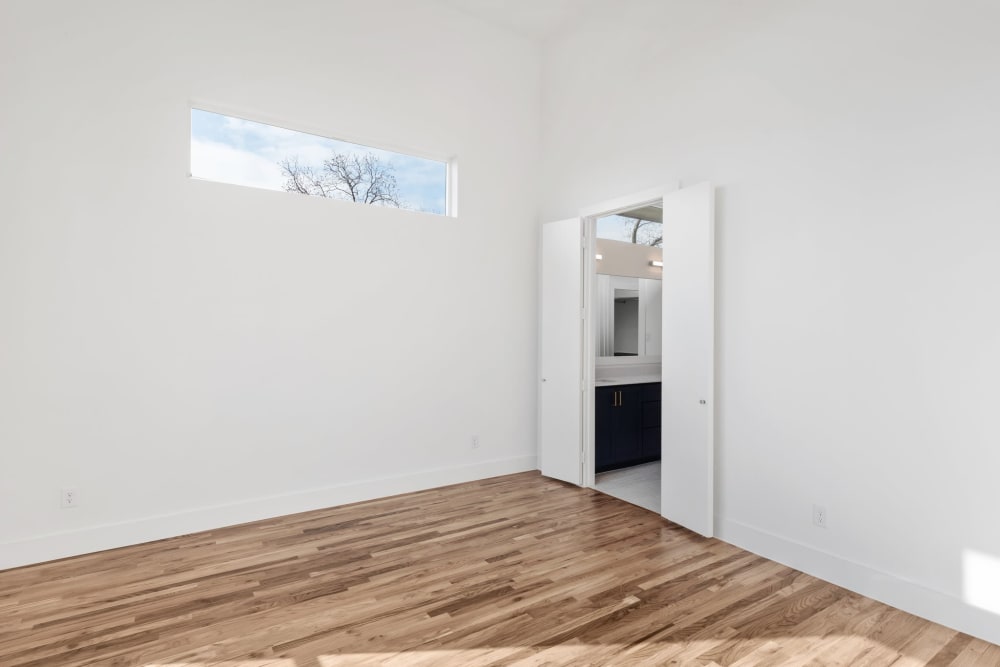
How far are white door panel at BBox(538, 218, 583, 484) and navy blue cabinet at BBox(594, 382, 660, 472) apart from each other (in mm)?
316

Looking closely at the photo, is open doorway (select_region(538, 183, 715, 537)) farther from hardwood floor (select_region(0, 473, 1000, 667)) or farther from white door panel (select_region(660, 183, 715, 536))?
hardwood floor (select_region(0, 473, 1000, 667))

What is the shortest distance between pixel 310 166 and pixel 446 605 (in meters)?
3.21

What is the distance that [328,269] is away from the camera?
401cm

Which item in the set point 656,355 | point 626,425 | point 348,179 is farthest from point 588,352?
point 348,179

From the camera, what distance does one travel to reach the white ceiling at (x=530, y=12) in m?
Answer: 4.47

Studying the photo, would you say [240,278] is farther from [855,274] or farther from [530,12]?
[855,274]

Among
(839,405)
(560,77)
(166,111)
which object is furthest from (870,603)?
(166,111)

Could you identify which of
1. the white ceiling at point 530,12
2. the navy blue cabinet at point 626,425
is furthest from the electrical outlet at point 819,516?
the white ceiling at point 530,12

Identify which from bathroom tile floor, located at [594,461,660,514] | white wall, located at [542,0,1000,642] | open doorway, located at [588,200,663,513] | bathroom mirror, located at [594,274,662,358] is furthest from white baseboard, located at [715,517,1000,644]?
bathroom mirror, located at [594,274,662,358]

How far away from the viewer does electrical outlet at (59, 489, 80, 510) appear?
3.11 metres

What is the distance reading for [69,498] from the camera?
3127 mm

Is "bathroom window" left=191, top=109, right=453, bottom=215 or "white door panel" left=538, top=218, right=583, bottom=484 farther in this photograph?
"white door panel" left=538, top=218, right=583, bottom=484

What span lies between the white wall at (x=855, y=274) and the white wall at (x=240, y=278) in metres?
1.83

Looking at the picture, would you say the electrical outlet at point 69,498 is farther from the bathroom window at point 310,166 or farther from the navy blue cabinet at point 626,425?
the navy blue cabinet at point 626,425
